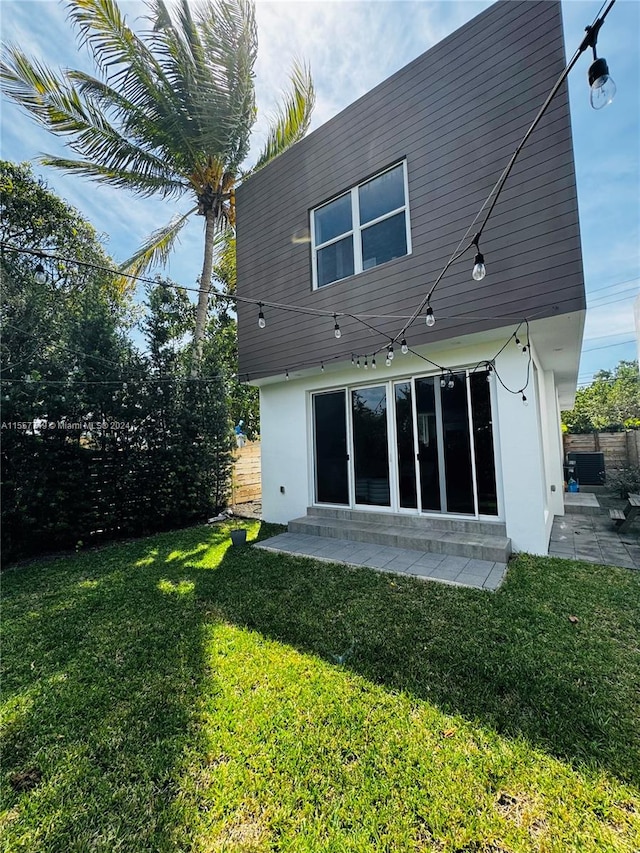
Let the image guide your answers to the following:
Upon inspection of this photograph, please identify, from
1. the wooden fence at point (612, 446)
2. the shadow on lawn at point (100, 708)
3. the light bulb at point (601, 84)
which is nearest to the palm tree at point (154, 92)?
the shadow on lawn at point (100, 708)

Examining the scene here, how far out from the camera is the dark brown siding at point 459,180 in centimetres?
398

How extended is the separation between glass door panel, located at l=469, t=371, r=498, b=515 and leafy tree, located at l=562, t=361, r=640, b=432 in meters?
13.2

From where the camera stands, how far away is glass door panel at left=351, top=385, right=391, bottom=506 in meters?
6.07

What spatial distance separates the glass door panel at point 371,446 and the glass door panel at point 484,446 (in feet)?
4.82

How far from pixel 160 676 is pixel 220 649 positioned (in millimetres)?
465

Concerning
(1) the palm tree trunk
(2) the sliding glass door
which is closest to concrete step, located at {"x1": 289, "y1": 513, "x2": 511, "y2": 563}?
(2) the sliding glass door

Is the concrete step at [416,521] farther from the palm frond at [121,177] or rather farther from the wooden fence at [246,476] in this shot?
the palm frond at [121,177]

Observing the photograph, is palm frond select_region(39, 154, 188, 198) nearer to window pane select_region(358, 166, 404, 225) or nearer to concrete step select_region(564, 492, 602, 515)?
window pane select_region(358, 166, 404, 225)

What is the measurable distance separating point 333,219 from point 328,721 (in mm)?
6693

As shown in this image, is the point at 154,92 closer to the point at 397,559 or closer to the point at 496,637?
the point at 397,559

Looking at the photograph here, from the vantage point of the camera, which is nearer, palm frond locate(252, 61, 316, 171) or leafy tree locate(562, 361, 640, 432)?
palm frond locate(252, 61, 316, 171)

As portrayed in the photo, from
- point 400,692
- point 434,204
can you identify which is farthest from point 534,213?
point 400,692

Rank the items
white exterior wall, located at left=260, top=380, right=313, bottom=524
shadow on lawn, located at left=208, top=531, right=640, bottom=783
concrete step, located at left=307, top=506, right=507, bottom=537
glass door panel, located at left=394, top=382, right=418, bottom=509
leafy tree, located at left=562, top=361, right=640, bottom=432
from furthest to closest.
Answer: leafy tree, located at left=562, top=361, right=640, bottom=432 → white exterior wall, located at left=260, top=380, right=313, bottom=524 → glass door panel, located at left=394, top=382, right=418, bottom=509 → concrete step, located at left=307, top=506, right=507, bottom=537 → shadow on lawn, located at left=208, top=531, right=640, bottom=783

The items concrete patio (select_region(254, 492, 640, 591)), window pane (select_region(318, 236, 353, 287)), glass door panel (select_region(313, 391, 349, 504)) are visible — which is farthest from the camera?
glass door panel (select_region(313, 391, 349, 504))
